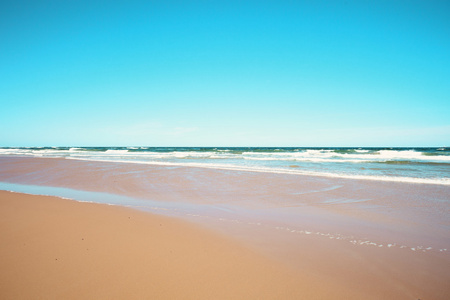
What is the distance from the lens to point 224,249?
11.3 ft

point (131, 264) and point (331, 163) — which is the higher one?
point (331, 163)

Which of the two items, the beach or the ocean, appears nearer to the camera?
the beach

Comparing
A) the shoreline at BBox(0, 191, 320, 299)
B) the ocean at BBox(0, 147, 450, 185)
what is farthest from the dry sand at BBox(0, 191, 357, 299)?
the ocean at BBox(0, 147, 450, 185)

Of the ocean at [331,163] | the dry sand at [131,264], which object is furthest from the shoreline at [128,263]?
the ocean at [331,163]

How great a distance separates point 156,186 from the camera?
8961 millimetres

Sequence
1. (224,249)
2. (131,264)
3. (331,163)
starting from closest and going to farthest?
(131,264) < (224,249) < (331,163)

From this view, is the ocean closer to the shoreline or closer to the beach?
the beach

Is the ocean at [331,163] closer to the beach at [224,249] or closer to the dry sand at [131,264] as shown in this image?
the beach at [224,249]

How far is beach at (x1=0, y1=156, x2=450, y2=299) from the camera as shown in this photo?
8.23 feet

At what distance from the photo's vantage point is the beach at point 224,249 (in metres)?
2.51

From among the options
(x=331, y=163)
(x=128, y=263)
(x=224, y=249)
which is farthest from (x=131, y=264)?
(x=331, y=163)

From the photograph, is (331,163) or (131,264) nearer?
(131,264)

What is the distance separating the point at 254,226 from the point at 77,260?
9.15 feet

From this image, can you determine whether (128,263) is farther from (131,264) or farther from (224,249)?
(224,249)
